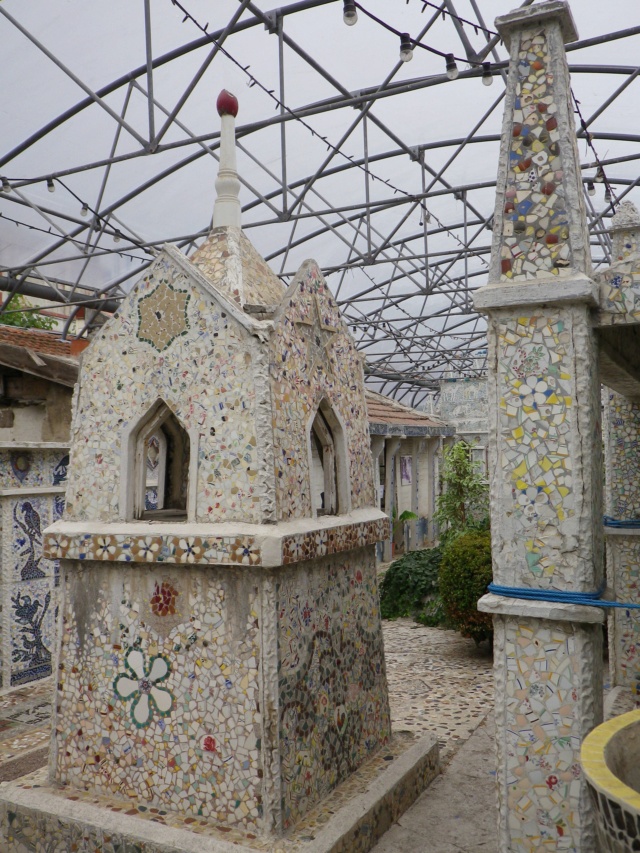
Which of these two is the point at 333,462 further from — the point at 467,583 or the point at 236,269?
the point at 467,583

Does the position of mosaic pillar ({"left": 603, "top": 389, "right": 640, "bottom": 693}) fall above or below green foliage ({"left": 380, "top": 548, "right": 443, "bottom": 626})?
above

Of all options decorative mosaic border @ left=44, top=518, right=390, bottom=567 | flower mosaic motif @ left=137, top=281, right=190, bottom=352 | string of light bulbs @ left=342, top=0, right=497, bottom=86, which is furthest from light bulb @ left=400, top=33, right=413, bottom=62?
decorative mosaic border @ left=44, top=518, right=390, bottom=567

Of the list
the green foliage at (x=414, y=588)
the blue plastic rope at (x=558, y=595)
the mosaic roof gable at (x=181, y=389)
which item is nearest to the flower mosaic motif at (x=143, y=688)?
the mosaic roof gable at (x=181, y=389)

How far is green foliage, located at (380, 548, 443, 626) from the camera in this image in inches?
478

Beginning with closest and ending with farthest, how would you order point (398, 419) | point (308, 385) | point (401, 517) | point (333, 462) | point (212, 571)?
point (212, 571)
point (308, 385)
point (333, 462)
point (401, 517)
point (398, 419)

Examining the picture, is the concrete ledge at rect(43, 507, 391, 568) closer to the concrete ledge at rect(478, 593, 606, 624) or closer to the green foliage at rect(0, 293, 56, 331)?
the concrete ledge at rect(478, 593, 606, 624)

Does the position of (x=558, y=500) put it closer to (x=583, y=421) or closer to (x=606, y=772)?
(x=583, y=421)

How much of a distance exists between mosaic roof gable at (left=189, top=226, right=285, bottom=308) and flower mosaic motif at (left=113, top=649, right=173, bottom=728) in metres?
2.29

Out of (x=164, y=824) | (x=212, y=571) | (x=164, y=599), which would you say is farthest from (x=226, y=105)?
(x=164, y=824)

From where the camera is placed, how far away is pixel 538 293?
3.38 metres

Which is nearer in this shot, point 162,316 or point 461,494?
point 162,316

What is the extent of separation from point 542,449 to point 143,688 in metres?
2.88

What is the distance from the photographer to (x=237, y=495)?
Answer: 14.9 feet

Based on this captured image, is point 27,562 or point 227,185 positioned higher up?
point 227,185
